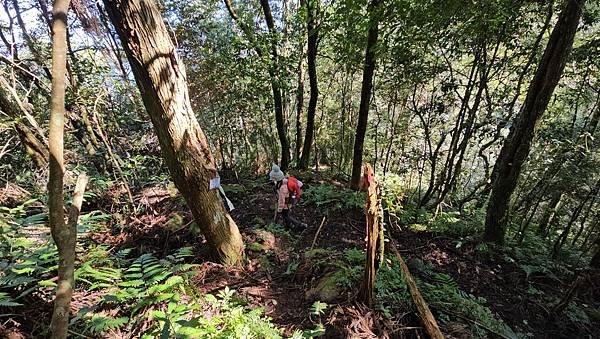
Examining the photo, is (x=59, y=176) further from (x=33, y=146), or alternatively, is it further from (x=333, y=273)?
(x=33, y=146)

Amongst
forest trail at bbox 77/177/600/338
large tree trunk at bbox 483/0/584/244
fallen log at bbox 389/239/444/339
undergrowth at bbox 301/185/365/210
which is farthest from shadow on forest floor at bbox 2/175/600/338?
large tree trunk at bbox 483/0/584/244

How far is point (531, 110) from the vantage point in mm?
5027

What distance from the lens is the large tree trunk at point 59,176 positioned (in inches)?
67.9

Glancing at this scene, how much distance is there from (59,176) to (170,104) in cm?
156

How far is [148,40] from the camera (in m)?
2.91

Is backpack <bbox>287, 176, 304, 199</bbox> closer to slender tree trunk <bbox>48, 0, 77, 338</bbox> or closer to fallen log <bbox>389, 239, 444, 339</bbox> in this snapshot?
fallen log <bbox>389, 239, 444, 339</bbox>

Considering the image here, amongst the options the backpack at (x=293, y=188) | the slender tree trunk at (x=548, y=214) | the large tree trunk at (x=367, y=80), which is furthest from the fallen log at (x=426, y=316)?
the slender tree trunk at (x=548, y=214)

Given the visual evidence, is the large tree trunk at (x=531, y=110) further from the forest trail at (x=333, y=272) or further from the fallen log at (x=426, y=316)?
the fallen log at (x=426, y=316)

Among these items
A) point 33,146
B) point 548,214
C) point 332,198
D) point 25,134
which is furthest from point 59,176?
point 548,214

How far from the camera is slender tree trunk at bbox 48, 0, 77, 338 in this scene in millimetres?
1724

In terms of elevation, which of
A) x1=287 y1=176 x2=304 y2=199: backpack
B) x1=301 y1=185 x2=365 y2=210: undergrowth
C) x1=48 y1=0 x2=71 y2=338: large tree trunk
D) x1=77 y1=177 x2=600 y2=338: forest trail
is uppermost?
x1=48 y1=0 x2=71 y2=338: large tree trunk

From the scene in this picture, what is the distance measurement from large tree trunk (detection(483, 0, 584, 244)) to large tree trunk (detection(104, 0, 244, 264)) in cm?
505

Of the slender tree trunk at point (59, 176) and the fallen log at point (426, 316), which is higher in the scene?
the slender tree trunk at point (59, 176)

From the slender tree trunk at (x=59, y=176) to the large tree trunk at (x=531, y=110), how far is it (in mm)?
5797
